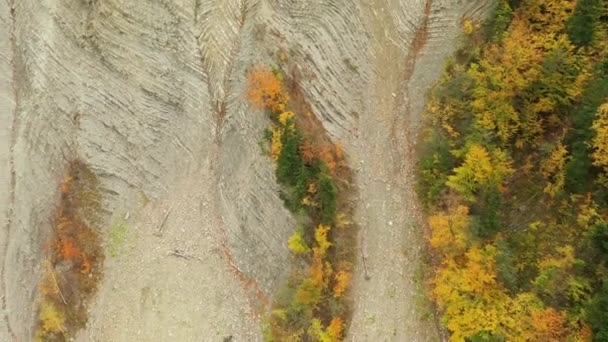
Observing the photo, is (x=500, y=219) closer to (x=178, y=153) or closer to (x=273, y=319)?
(x=273, y=319)

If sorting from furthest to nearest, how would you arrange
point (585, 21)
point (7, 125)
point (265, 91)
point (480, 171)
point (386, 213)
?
point (7, 125)
point (265, 91)
point (386, 213)
point (480, 171)
point (585, 21)

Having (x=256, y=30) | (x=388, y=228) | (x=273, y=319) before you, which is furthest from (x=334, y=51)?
(x=273, y=319)

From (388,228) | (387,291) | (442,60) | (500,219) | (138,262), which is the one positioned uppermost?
(442,60)

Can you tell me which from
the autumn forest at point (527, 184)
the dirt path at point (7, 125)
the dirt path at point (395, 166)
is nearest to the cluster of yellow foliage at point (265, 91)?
the dirt path at point (395, 166)

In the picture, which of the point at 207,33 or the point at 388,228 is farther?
the point at 207,33

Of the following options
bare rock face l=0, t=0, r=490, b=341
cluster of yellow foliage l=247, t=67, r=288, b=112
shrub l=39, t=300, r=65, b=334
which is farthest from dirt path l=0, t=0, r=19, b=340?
cluster of yellow foliage l=247, t=67, r=288, b=112

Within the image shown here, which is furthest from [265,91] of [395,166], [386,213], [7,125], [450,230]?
[7,125]

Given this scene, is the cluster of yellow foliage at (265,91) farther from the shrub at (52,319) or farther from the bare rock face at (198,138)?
the shrub at (52,319)

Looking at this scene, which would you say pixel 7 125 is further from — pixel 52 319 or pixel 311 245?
pixel 311 245
